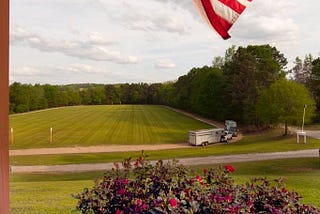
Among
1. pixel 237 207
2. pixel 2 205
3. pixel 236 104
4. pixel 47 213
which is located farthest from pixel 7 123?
pixel 236 104

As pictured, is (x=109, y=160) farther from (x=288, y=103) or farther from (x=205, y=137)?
(x=288, y=103)

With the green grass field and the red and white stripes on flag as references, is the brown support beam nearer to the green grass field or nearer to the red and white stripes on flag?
the red and white stripes on flag

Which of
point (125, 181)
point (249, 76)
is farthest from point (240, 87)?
point (125, 181)

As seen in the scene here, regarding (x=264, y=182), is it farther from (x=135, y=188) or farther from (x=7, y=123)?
(x=7, y=123)

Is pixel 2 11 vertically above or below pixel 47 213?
above

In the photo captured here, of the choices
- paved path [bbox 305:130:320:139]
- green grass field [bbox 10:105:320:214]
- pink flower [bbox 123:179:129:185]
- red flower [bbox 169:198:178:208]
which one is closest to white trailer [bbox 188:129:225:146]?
green grass field [bbox 10:105:320:214]

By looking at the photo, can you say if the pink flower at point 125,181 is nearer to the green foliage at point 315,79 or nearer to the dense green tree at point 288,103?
the dense green tree at point 288,103

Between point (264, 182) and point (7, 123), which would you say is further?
point (264, 182)
